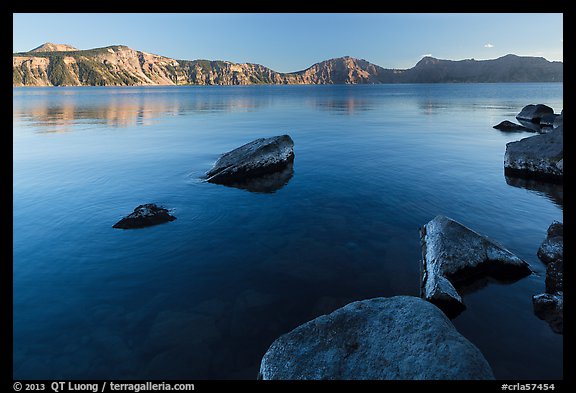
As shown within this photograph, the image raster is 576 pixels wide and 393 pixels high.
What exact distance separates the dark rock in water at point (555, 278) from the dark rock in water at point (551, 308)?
0.26m

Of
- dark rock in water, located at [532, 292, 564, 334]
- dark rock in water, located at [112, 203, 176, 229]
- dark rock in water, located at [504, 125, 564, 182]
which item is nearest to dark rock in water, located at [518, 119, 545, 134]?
dark rock in water, located at [504, 125, 564, 182]

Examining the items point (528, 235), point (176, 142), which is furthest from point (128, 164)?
point (528, 235)

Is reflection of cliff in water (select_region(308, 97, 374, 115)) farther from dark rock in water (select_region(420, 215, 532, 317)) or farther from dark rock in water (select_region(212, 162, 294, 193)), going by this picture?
dark rock in water (select_region(420, 215, 532, 317))

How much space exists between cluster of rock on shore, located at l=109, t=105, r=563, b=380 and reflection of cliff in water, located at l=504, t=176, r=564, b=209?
8981 millimetres

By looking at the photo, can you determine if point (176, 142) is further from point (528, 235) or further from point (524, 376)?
point (524, 376)

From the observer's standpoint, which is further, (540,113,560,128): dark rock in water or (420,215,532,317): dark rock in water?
(540,113,560,128): dark rock in water

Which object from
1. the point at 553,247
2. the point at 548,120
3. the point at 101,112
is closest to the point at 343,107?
the point at 548,120

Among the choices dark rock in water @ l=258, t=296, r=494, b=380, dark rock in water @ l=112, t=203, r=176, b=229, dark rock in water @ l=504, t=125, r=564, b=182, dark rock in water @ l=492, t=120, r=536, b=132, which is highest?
dark rock in water @ l=492, t=120, r=536, b=132

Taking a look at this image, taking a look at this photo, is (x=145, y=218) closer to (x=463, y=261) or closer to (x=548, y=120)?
(x=463, y=261)

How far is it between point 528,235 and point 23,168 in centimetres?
3936

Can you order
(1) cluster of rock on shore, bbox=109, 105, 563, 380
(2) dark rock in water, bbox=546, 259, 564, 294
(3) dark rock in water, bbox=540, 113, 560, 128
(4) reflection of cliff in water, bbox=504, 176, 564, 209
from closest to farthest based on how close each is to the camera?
(1) cluster of rock on shore, bbox=109, 105, 563, 380, (2) dark rock in water, bbox=546, 259, 564, 294, (4) reflection of cliff in water, bbox=504, 176, 564, 209, (3) dark rock in water, bbox=540, 113, 560, 128

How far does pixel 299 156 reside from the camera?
114 feet

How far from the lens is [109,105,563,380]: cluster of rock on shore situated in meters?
6.64

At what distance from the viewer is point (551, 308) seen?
10023 millimetres
